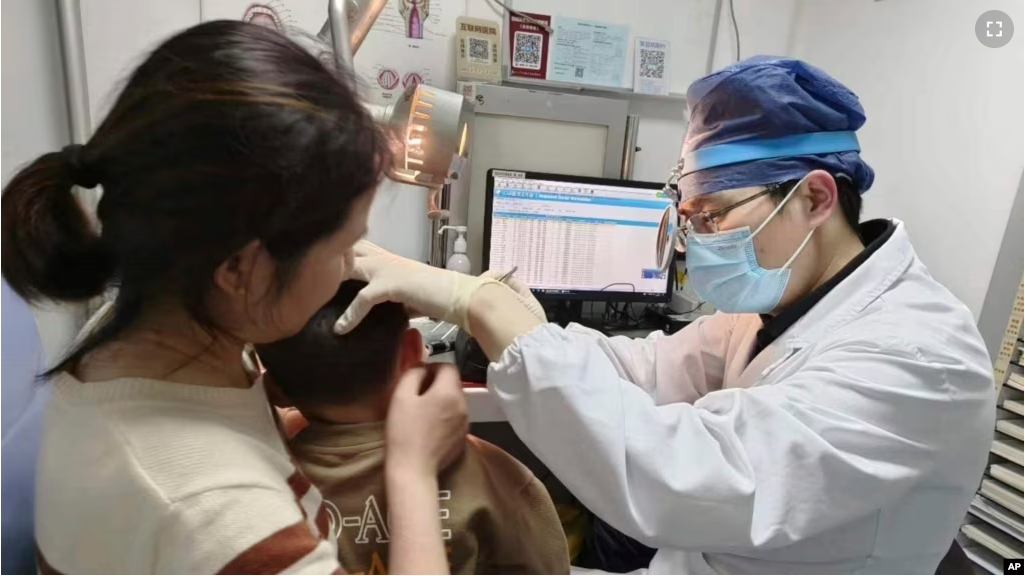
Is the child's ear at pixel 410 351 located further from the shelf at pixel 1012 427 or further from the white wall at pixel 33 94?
the shelf at pixel 1012 427

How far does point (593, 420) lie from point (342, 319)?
0.35 metres

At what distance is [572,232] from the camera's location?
179 cm

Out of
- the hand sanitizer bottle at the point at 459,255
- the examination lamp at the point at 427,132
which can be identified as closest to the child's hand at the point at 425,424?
the examination lamp at the point at 427,132

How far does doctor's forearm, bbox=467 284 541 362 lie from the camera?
2.79 feet

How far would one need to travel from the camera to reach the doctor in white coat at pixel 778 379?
0.75m

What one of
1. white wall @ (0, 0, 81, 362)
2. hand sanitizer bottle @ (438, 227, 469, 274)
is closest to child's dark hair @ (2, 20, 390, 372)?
white wall @ (0, 0, 81, 362)

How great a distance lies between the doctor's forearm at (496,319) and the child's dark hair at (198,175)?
319 millimetres

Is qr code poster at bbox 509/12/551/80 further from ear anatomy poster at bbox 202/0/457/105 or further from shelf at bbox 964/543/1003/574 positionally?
shelf at bbox 964/543/1003/574

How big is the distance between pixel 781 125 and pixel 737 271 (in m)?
0.25

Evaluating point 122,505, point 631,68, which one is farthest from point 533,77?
point 122,505

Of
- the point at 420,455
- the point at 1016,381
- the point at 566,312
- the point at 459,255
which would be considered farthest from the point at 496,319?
the point at 1016,381

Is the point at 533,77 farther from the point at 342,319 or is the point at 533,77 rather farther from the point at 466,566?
the point at 466,566

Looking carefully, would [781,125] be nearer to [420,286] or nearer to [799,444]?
[799,444]

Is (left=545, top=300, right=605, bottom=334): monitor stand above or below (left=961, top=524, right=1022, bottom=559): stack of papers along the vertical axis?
above
